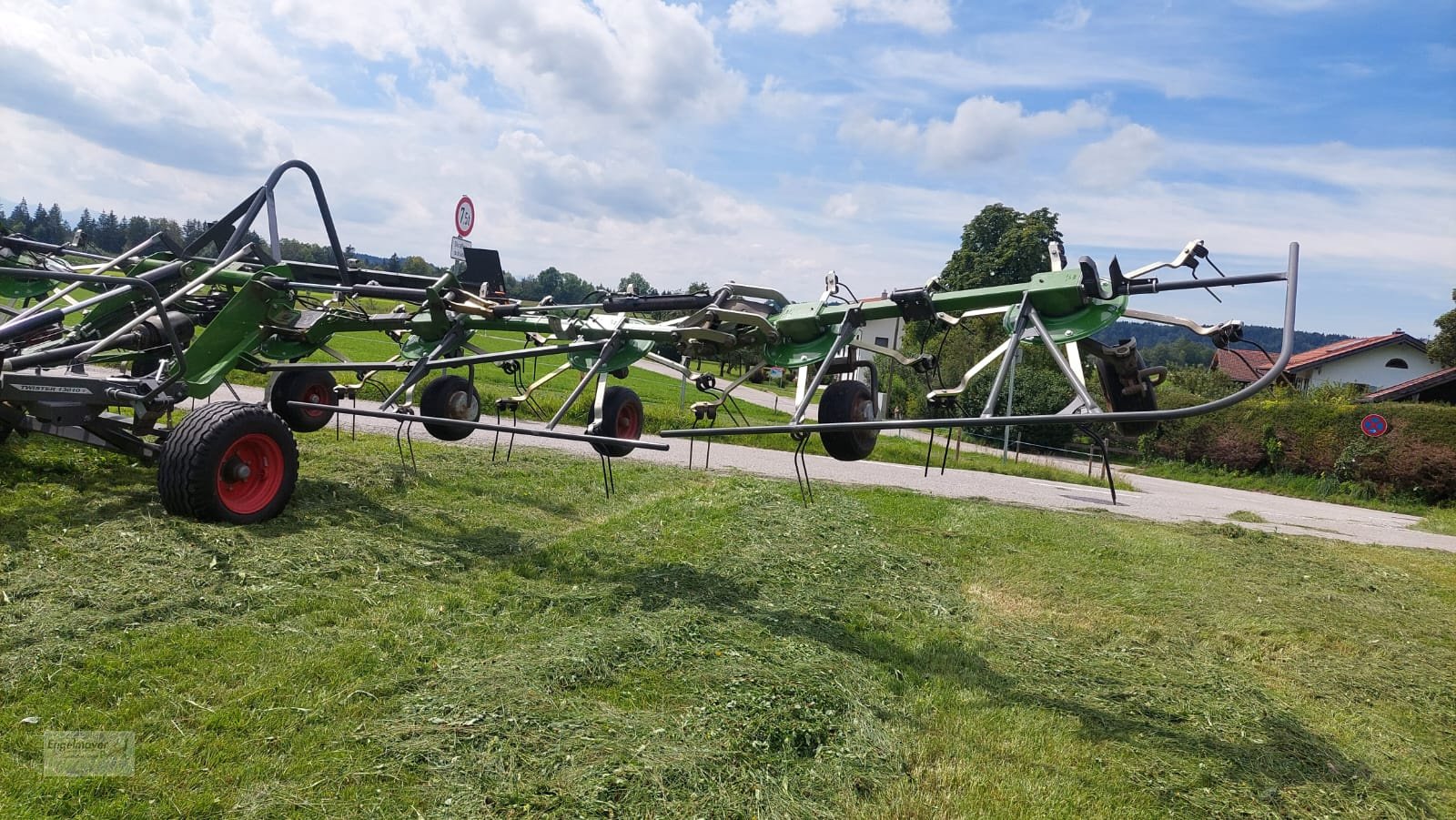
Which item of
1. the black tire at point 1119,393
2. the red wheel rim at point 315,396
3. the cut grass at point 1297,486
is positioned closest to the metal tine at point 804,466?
the black tire at point 1119,393

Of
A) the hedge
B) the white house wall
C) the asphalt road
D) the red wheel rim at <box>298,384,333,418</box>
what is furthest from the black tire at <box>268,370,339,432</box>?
the white house wall

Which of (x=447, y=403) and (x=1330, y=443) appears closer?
(x=447, y=403)

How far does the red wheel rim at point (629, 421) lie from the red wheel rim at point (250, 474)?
2717mm

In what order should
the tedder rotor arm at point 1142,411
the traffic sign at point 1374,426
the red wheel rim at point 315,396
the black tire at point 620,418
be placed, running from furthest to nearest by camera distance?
the traffic sign at point 1374,426, the red wheel rim at point 315,396, the black tire at point 620,418, the tedder rotor arm at point 1142,411

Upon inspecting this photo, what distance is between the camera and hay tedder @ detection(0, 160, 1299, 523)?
15.4 feet

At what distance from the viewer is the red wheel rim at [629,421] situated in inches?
267

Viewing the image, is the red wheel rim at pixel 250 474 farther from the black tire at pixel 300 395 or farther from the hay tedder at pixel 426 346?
the black tire at pixel 300 395

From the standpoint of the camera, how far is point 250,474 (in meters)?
6.63

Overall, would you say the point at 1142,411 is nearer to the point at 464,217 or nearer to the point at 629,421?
the point at 629,421

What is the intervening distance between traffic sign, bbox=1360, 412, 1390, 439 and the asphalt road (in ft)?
10.7

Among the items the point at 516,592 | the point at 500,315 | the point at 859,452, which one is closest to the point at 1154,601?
the point at 859,452

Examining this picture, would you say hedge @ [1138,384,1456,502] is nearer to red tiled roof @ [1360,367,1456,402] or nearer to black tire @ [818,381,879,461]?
red tiled roof @ [1360,367,1456,402]

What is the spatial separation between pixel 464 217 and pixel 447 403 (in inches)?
239

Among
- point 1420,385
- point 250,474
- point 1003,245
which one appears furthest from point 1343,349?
point 250,474
